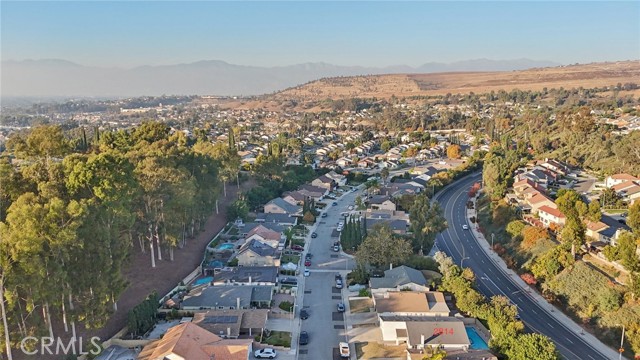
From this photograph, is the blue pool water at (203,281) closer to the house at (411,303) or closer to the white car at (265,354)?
the white car at (265,354)

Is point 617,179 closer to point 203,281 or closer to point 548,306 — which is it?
point 548,306

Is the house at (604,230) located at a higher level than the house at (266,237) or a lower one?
higher

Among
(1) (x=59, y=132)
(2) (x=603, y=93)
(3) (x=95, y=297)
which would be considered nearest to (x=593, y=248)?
(3) (x=95, y=297)

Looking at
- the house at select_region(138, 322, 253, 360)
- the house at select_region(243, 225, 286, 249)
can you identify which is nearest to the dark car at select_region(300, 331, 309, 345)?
the house at select_region(138, 322, 253, 360)

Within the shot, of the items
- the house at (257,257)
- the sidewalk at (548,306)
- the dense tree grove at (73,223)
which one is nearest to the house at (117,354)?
the dense tree grove at (73,223)

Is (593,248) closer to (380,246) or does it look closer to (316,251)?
(380,246)

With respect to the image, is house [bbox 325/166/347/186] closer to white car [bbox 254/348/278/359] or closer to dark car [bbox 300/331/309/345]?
dark car [bbox 300/331/309/345]

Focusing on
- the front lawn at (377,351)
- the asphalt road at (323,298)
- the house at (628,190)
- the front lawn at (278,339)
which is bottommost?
the front lawn at (377,351)
